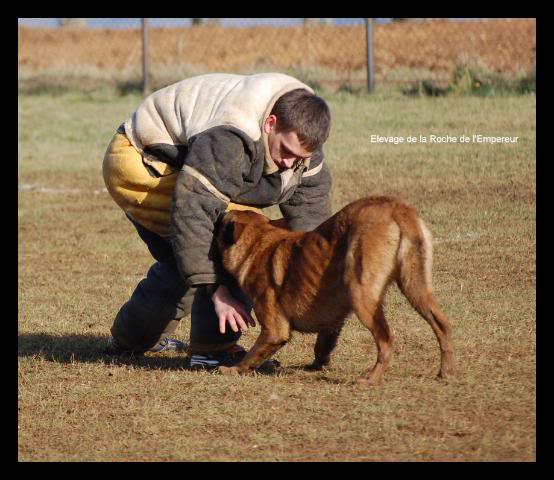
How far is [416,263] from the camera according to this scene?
509 cm

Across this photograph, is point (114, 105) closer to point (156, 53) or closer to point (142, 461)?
point (156, 53)

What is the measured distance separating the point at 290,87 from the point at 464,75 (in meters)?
11.0

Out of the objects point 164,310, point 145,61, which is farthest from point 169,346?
point 145,61

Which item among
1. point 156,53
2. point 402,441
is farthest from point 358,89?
point 402,441

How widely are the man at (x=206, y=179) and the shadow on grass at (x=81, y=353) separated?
0.42 ft

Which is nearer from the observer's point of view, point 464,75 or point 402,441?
point 402,441

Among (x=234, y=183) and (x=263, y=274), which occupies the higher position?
(x=234, y=183)

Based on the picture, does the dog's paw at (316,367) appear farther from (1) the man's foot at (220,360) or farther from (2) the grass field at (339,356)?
(1) the man's foot at (220,360)

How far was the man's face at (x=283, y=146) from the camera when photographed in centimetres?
545

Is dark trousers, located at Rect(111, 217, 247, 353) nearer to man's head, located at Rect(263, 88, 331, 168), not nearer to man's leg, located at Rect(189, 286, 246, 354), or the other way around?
man's leg, located at Rect(189, 286, 246, 354)

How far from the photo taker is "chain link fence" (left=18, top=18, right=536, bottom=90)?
18.0 m

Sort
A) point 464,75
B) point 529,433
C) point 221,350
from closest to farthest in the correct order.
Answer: point 529,433 < point 221,350 < point 464,75

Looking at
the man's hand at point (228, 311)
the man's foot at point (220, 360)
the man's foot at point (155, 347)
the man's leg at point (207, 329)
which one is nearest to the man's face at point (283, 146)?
the man's hand at point (228, 311)

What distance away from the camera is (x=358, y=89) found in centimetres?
1681
